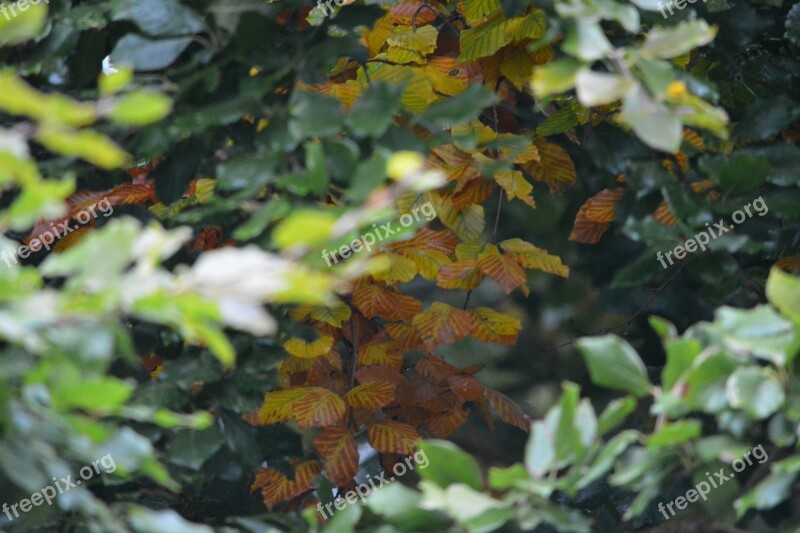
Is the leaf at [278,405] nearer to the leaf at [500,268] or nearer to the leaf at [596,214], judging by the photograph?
the leaf at [500,268]

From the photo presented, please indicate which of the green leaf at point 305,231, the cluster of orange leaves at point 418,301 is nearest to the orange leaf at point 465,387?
the cluster of orange leaves at point 418,301

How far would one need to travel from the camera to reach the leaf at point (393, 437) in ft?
3.64

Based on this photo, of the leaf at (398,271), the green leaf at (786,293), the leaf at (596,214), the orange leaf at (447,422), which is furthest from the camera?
the orange leaf at (447,422)

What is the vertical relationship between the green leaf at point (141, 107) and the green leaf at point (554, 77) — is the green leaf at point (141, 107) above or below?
above

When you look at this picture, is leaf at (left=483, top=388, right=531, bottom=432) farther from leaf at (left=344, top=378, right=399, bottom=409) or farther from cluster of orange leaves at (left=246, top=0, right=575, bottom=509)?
leaf at (left=344, top=378, right=399, bottom=409)

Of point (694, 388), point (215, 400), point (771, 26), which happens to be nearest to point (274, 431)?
point (215, 400)

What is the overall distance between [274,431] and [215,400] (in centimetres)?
9

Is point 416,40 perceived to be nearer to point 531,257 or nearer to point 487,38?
point 487,38

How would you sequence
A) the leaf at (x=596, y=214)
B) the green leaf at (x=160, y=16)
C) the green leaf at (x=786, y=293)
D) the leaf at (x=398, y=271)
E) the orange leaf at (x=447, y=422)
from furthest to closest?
1. the orange leaf at (x=447, y=422)
2. the leaf at (x=398, y=271)
3. the leaf at (x=596, y=214)
4. the green leaf at (x=160, y=16)
5. the green leaf at (x=786, y=293)

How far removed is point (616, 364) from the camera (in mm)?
616

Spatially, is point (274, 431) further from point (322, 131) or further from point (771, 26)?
point (771, 26)

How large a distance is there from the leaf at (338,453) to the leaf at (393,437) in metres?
0.03

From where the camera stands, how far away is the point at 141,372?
0.87 meters

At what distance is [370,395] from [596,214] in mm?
338
